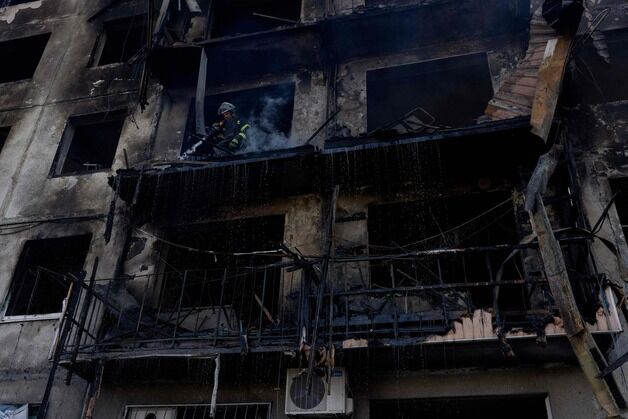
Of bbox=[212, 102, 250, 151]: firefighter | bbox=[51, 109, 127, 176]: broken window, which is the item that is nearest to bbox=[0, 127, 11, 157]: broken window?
bbox=[51, 109, 127, 176]: broken window

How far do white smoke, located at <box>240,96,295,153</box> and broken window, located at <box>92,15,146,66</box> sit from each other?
Result: 514 centimetres

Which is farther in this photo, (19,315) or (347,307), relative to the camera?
(19,315)

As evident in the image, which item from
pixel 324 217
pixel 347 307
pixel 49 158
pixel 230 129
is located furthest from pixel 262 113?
pixel 347 307

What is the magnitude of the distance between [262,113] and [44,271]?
6452 millimetres

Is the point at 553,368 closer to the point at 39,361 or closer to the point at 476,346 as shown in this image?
the point at 476,346

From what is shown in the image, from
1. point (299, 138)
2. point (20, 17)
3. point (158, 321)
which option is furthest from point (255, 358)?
point (20, 17)

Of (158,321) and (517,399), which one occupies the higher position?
(158,321)

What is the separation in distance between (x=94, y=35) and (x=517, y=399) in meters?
15.1

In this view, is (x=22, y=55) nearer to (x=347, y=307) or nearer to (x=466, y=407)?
(x=347, y=307)

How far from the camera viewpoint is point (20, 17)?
18.3 meters

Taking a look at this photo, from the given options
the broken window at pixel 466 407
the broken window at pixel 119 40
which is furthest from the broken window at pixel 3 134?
the broken window at pixel 466 407

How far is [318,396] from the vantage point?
30.0ft

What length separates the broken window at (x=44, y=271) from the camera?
509 inches

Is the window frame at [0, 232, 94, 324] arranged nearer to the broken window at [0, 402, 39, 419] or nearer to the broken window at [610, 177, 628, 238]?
the broken window at [0, 402, 39, 419]
